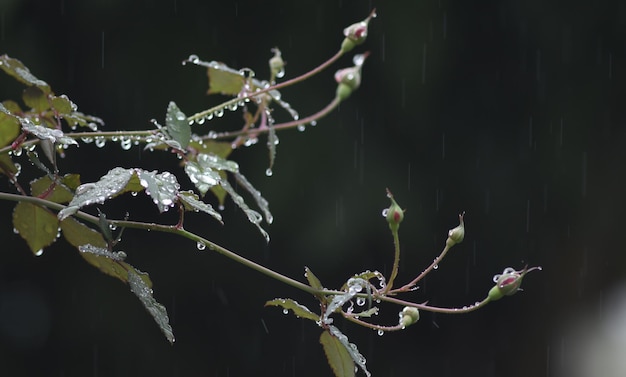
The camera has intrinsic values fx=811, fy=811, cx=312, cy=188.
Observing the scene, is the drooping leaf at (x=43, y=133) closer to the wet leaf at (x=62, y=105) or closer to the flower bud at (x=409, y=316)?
the wet leaf at (x=62, y=105)

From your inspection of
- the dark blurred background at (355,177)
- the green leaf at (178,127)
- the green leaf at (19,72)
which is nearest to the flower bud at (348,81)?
the green leaf at (178,127)

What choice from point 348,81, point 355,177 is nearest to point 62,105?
point 348,81

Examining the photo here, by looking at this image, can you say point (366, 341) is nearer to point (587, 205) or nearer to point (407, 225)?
point (407, 225)

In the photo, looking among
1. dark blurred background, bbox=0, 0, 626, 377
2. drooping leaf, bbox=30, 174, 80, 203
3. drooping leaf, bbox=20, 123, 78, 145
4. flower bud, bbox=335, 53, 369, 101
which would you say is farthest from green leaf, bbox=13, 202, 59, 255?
dark blurred background, bbox=0, 0, 626, 377

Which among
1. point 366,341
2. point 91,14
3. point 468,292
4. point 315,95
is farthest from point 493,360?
point 91,14

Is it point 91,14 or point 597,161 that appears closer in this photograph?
point 91,14

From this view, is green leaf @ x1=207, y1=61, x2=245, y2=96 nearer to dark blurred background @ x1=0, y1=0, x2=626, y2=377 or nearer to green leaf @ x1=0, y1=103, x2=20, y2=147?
green leaf @ x1=0, y1=103, x2=20, y2=147
